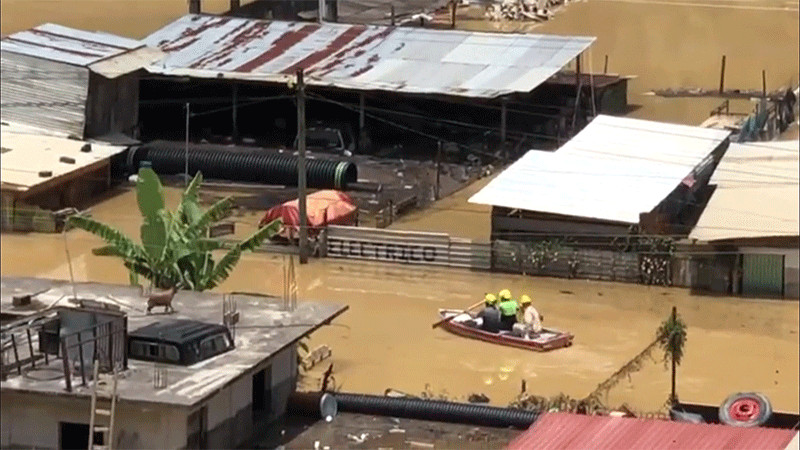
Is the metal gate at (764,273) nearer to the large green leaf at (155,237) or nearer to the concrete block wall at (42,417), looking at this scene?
the large green leaf at (155,237)

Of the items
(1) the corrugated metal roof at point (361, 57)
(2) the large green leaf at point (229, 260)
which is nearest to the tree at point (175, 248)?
(2) the large green leaf at point (229, 260)

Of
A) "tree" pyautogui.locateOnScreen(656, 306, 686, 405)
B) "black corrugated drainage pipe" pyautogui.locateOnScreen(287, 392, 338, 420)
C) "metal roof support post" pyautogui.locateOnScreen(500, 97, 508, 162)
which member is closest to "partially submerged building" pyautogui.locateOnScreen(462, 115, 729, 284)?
"metal roof support post" pyautogui.locateOnScreen(500, 97, 508, 162)

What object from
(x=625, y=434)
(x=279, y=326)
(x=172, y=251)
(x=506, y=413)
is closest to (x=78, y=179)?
(x=172, y=251)

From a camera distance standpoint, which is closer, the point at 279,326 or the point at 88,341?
the point at 88,341

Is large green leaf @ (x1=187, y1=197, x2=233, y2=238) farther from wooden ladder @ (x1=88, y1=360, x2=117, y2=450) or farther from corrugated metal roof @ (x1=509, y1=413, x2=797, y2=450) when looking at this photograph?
corrugated metal roof @ (x1=509, y1=413, x2=797, y2=450)

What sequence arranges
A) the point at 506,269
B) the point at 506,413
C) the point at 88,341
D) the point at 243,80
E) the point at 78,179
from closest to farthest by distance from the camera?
the point at 88,341
the point at 506,413
the point at 78,179
the point at 506,269
the point at 243,80

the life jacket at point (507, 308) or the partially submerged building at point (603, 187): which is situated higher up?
the partially submerged building at point (603, 187)

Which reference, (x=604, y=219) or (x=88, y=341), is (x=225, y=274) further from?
(x=604, y=219)
